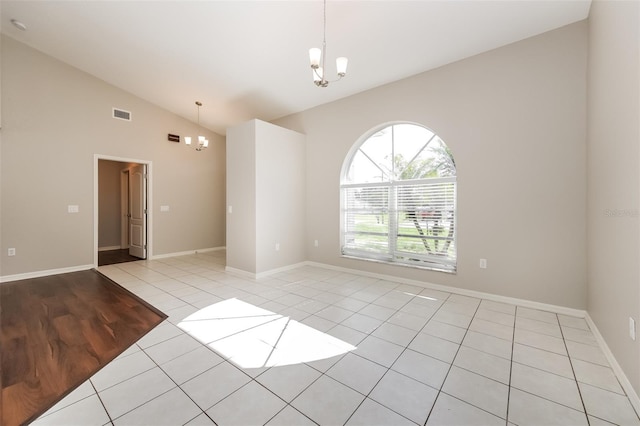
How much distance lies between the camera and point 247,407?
158cm

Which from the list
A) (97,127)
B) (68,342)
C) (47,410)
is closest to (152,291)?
(68,342)

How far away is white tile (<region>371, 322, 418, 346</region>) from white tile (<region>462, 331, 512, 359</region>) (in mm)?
479

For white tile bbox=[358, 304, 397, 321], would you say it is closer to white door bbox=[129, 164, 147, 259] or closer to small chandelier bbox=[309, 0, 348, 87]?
small chandelier bbox=[309, 0, 348, 87]

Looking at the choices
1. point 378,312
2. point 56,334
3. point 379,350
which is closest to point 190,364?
point 379,350

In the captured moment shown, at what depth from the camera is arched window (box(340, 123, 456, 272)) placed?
3.89m

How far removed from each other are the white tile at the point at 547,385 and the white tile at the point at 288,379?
4.76 feet

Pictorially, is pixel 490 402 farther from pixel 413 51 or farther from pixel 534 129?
pixel 413 51

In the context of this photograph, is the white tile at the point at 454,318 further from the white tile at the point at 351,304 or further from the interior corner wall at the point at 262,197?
the interior corner wall at the point at 262,197

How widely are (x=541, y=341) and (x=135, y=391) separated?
339cm

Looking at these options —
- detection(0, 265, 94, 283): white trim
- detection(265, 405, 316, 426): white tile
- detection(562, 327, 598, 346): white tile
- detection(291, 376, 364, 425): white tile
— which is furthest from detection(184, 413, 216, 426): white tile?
detection(0, 265, 94, 283): white trim

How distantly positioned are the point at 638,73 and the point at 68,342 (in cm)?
501

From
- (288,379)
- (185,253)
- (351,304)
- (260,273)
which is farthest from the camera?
(185,253)

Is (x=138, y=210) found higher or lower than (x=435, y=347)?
higher

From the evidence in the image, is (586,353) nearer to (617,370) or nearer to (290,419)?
(617,370)
